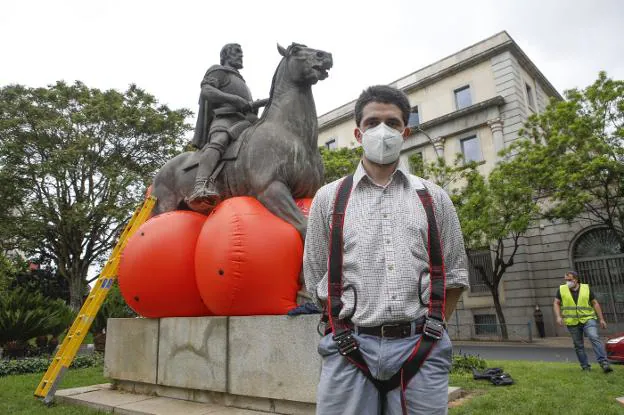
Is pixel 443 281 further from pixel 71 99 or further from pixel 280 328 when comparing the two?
pixel 71 99

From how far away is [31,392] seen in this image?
7.51 meters

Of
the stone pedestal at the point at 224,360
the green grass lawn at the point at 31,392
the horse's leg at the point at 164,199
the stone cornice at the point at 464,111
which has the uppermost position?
the stone cornice at the point at 464,111

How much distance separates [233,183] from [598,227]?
2142cm

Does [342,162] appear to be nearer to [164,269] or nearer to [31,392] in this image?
[31,392]

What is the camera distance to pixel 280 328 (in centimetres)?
483

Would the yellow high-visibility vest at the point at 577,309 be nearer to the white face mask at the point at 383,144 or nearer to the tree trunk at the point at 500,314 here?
the white face mask at the point at 383,144

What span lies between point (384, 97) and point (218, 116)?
4.92 meters

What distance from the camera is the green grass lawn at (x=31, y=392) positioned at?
5.84m

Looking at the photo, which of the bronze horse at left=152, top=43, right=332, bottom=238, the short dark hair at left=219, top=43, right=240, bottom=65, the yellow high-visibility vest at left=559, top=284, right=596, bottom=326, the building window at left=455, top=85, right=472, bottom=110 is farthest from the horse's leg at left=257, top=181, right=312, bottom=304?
the building window at left=455, top=85, right=472, bottom=110

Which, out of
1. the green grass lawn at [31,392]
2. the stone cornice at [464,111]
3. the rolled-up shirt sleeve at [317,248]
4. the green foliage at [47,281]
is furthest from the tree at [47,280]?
the rolled-up shirt sleeve at [317,248]

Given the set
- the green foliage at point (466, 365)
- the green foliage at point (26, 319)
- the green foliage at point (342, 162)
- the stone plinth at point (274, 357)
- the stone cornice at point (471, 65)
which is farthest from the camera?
the stone cornice at point (471, 65)

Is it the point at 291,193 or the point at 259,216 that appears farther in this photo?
the point at 291,193

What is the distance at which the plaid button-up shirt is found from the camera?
2.06m

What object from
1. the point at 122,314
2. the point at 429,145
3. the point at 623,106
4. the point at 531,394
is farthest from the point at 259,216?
the point at 429,145
